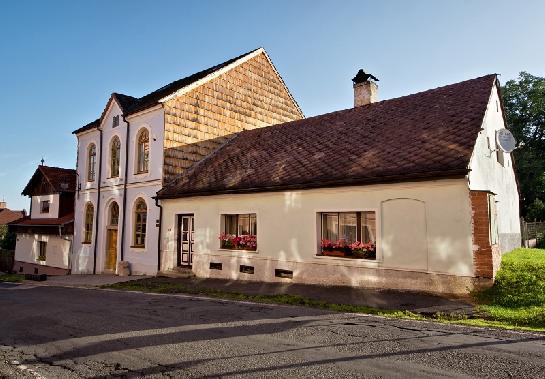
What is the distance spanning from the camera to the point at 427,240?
955 centimetres

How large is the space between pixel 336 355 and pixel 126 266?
48.4ft

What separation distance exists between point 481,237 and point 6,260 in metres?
32.0

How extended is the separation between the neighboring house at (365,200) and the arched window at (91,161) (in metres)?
7.47

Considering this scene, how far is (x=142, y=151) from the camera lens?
18.6m

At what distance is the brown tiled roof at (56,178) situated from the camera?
2328 cm

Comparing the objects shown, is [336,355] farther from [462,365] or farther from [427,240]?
[427,240]

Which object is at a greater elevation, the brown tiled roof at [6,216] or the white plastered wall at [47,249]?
the brown tiled roof at [6,216]

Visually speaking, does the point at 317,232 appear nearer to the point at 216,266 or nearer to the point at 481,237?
the point at 481,237

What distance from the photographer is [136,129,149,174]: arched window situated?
1840cm

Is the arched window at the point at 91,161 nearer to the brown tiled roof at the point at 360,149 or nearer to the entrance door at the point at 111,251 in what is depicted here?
the entrance door at the point at 111,251

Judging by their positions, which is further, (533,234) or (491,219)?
(533,234)

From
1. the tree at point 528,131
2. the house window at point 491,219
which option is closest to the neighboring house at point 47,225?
the house window at point 491,219

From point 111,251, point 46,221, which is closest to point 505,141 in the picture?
point 111,251

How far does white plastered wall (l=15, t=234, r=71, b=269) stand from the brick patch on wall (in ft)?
69.5
